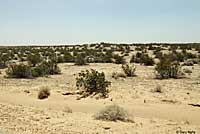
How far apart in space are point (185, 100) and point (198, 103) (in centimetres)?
→ 97

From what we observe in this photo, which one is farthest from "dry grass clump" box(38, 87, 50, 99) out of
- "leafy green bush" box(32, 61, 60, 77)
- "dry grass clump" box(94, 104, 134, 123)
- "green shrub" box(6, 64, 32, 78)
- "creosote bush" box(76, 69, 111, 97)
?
"leafy green bush" box(32, 61, 60, 77)

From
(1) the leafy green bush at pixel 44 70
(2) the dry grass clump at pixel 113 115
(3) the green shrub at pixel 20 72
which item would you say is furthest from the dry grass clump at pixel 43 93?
(1) the leafy green bush at pixel 44 70


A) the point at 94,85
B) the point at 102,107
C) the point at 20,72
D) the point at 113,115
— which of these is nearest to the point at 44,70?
the point at 20,72

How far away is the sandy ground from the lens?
41.0ft

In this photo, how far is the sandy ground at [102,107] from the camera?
12508 mm

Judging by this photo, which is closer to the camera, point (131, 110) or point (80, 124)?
point (80, 124)

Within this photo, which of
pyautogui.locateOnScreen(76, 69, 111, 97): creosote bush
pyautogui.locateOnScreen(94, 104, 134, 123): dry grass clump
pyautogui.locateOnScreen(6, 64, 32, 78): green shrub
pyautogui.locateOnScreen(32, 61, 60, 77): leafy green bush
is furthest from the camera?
pyautogui.locateOnScreen(32, 61, 60, 77): leafy green bush

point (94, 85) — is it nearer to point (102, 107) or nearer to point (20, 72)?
point (102, 107)

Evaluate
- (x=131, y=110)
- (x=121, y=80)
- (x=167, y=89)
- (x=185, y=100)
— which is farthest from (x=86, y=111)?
(x=121, y=80)

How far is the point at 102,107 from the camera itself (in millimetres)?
17016

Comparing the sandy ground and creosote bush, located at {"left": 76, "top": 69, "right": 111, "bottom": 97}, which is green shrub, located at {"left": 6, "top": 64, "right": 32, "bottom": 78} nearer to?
the sandy ground

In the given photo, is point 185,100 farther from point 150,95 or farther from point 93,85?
point 93,85

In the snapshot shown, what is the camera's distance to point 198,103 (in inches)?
694

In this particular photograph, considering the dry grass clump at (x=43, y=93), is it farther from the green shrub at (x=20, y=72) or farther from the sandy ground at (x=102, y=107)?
the green shrub at (x=20, y=72)
